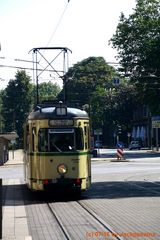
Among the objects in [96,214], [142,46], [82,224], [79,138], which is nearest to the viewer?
[82,224]

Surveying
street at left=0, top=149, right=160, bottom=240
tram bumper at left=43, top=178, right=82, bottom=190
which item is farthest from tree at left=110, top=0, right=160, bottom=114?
tram bumper at left=43, top=178, right=82, bottom=190

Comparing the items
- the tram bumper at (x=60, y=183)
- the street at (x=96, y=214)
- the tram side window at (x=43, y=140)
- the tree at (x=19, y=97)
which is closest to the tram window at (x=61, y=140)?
the tram side window at (x=43, y=140)

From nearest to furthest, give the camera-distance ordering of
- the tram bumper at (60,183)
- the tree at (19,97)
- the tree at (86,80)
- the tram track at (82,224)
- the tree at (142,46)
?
the tram track at (82,224) < the tram bumper at (60,183) < the tree at (142,46) < the tree at (19,97) < the tree at (86,80)

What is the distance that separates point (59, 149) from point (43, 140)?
580 mm

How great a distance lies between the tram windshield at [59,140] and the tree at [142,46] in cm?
962

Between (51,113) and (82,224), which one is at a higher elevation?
(51,113)

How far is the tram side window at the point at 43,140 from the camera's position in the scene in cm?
1807

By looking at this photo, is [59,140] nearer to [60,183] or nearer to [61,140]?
[61,140]

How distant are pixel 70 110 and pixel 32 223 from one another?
612 cm

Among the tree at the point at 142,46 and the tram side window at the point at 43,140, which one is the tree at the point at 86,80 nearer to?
the tree at the point at 142,46

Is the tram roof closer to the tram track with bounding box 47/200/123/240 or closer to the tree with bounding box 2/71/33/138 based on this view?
the tram track with bounding box 47/200/123/240

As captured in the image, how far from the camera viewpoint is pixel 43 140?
18.2 m

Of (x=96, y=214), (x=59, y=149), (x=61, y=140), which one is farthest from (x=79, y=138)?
(x=96, y=214)

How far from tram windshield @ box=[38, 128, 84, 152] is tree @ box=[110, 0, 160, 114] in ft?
31.6
